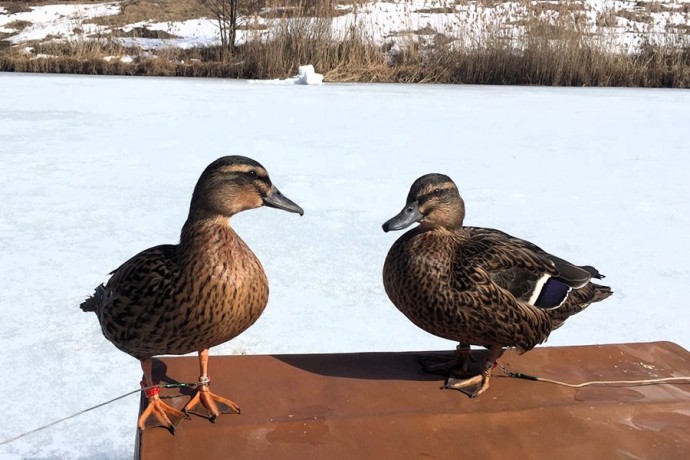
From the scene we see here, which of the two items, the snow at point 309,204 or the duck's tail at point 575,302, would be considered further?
the snow at point 309,204

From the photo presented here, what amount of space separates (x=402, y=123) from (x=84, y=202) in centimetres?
331

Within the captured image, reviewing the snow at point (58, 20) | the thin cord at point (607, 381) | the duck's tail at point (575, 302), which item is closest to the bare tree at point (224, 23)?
the snow at point (58, 20)

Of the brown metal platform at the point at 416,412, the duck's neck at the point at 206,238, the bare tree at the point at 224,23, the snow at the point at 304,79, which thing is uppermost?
the bare tree at the point at 224,23

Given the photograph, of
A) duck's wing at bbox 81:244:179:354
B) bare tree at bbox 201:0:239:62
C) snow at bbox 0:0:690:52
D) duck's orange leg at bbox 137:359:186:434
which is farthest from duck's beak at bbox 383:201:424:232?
bare tree at bbox 201:0:239:62

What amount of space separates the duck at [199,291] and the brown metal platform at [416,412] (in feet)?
0.31

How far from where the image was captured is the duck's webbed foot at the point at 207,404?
1.64 m

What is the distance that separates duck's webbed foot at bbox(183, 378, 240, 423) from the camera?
64.6 inches

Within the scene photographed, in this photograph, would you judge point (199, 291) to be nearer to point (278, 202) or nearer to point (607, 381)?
point (278, 202)

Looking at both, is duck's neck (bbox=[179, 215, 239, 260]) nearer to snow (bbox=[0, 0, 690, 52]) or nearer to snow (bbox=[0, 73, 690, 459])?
snow (bbox=[0, 73, 690, 459])

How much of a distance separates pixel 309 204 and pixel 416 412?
2.39 meters

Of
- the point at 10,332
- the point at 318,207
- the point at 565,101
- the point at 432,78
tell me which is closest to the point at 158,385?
the point at 10,332

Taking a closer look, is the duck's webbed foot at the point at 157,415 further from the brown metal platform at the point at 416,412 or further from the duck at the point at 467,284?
the duck at the point at 467,284

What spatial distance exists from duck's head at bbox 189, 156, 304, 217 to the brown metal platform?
0.46 metres

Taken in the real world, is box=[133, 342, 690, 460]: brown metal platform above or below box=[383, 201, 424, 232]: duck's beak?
below
